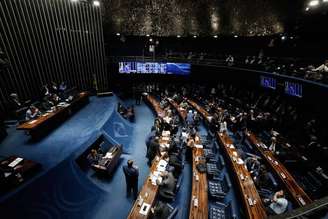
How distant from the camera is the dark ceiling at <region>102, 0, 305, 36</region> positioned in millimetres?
8438

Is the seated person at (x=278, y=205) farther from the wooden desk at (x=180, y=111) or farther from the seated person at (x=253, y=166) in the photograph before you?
the wooden desk at (x=180, y=111)

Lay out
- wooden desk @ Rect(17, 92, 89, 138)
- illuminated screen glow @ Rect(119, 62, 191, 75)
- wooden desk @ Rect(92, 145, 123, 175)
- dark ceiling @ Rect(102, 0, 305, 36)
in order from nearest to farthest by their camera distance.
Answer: wooden desk @ Rect(92, 145, 123, 175)
wooden desk @ Rect(17, 92, 89, 138)
dark ceiling @ Rect(102, 0, 305, 36)
illuminated screen glow @ Rect(119, 62, 191, 75)

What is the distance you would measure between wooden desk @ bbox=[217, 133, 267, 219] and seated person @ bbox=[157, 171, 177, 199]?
217 cm

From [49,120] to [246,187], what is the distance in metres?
8.44

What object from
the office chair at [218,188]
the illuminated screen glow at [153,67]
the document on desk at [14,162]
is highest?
the illuminated screen glow at [153,67]

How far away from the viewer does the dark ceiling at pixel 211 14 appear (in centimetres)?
844

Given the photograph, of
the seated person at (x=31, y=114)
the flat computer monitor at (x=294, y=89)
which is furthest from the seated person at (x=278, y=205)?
the seated person at (x=31, y=114)

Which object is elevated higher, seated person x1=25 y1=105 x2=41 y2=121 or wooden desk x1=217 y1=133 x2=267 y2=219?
seated person x1=25 y1=105 x2=41 y2=121

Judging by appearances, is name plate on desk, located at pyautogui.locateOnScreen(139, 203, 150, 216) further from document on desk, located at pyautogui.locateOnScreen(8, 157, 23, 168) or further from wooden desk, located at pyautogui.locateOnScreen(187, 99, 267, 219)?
document on desk, located at pyautogui.locateOnScreen(8, 157, 23, 168)

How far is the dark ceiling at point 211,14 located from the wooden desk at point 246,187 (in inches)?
260

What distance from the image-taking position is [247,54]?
54.5ft

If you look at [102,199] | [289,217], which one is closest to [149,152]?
[102,199]

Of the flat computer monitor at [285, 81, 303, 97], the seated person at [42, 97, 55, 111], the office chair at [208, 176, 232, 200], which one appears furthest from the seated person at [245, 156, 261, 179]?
the seated person at [42, 97, 55, 111]

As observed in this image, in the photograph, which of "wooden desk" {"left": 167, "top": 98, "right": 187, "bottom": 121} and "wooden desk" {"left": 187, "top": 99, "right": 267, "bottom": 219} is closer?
"wooden desk" {"left": 187, "top": 99, "right": 267, "bottom": 219}
